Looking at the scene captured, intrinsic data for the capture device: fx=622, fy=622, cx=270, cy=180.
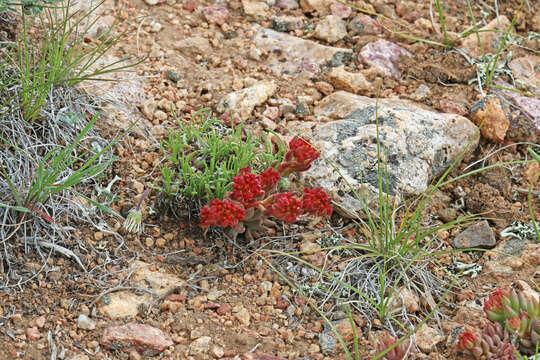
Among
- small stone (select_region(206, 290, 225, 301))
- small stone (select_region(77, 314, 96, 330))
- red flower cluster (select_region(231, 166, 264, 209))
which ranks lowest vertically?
small stone (select_region(206, 290, 225, 301))

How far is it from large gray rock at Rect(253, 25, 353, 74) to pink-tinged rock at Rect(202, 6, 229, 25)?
0.85 feet

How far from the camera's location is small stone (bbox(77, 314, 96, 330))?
2.67 meters

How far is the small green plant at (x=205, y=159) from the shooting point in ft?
10.5

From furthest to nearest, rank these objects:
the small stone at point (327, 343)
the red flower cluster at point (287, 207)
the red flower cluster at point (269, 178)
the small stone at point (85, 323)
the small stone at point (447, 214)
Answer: the small stone at point (447, 214), the red flower cluster at point (269, 178), the red flower cluster at point (287, 207), the small stone at point (327, 343), the small stone at point (85, 323)

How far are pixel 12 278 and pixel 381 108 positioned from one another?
2265 millimetres

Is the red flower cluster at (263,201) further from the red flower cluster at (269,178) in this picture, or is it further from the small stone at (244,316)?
the small stone at (244,316)

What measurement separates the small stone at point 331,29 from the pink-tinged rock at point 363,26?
0.06m

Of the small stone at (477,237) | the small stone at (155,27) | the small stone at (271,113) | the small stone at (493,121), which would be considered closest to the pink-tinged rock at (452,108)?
the small stone at (493,121)

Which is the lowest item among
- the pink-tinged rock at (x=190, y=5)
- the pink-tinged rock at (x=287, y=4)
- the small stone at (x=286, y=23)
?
the small stone at (x=286, y=23)

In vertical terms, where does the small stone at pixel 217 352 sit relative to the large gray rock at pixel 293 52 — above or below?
below

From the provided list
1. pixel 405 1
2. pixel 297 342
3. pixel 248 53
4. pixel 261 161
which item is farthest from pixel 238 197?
pixel 405 1

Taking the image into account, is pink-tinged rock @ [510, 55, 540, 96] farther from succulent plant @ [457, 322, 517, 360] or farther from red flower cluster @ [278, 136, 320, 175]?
succulent plant @ [457, 322, 517, 360]

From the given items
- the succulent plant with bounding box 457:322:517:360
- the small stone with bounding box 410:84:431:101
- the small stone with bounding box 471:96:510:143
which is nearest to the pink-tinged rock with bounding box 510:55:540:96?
the small stone with bounding box 471:96:510:143

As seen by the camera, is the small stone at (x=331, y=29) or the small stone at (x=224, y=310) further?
the small stone at (x=331, y=29)
